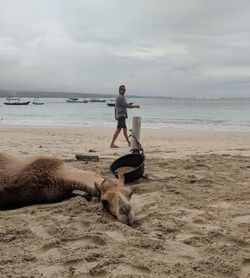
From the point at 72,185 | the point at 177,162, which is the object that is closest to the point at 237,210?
the point at 72,185

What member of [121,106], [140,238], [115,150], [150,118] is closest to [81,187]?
[140,238]

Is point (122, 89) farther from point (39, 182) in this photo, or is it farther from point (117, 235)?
point (117, 235)

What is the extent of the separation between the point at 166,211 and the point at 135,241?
1.08 meters

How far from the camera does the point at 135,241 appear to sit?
351 cm

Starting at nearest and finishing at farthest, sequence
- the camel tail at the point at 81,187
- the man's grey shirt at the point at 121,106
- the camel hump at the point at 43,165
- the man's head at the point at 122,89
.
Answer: the camel tail at the point at 81,187, the camel hump at the point at 43,165, the man's head at the point at 122,89, the man's grey shirt at the point at 121,106

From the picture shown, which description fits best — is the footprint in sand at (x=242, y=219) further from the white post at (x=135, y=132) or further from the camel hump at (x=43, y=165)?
the white post at (x=135, y=132)

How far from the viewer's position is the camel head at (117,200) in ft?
13.1

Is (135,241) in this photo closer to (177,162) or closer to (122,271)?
(122,271)

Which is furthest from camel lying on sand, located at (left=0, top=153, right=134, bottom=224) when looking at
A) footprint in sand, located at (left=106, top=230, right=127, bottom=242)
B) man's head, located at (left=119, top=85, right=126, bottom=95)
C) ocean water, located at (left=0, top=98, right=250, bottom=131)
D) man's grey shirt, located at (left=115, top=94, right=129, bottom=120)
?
ocean water, located at (left=0, top=98, right=250, bottom=131)

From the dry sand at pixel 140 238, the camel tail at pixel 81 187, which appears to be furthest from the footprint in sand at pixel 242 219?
the camel tail at pixel 81 187

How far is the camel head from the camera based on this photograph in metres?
3.98

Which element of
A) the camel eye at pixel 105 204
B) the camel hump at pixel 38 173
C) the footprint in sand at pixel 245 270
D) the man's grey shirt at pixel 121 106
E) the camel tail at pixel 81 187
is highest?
the man's grey shirt at pixel 121 106

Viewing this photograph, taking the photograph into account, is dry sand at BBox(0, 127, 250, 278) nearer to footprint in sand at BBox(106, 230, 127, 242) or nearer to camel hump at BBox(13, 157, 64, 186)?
footprint in sand at BBox(106, 230, 127, 242)

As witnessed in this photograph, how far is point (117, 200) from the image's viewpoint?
4020 millimetres
